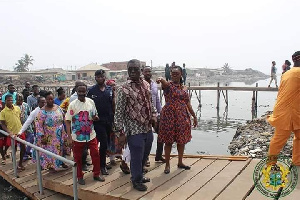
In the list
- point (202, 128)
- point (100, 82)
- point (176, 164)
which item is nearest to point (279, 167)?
point (176, 164)

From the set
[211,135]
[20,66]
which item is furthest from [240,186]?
[20,66]

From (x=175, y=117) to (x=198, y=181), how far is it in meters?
0.94

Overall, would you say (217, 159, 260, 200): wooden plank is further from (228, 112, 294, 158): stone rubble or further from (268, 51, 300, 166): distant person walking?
(228, 112, 294, 158): stone rubble

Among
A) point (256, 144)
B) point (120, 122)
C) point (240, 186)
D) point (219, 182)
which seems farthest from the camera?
point (256, 144)

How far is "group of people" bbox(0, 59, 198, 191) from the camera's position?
3387 mm

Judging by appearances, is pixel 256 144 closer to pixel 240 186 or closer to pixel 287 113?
pixel 287 113

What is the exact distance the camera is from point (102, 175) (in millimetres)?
4082

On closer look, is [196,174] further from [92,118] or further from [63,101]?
[63,101]

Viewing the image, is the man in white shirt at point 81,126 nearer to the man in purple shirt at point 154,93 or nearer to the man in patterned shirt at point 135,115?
the man in patterned shirt at point 135,115

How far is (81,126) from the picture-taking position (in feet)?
12.7

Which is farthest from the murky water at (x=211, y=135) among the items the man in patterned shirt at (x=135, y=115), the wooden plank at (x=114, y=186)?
the man in patterned shirt at (x=135, y=115)

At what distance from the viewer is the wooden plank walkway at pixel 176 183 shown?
328 centimetres

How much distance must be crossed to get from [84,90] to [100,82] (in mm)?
323

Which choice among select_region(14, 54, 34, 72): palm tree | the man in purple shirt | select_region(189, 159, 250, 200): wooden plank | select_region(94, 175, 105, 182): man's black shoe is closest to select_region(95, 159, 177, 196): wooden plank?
select_region(94, 175, 105, 182): man's black shoe
